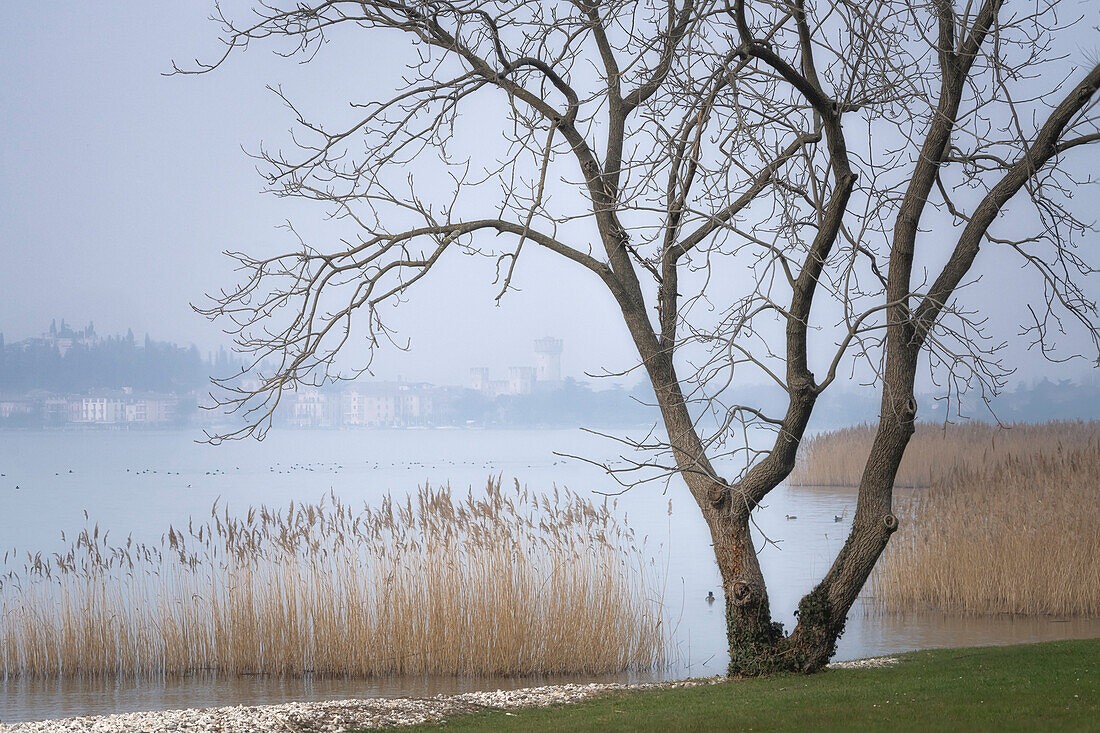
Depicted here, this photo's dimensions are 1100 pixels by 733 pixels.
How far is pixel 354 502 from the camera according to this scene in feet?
73.6

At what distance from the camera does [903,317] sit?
6.29m

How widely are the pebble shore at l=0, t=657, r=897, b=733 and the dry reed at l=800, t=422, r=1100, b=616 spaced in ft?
15.9

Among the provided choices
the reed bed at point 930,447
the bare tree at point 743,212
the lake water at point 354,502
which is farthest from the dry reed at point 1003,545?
the reed bed at point 930,447

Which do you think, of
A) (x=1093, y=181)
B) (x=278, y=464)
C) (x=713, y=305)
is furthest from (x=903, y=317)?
(x=278, y=464)

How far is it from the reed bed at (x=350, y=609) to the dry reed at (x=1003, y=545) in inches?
132

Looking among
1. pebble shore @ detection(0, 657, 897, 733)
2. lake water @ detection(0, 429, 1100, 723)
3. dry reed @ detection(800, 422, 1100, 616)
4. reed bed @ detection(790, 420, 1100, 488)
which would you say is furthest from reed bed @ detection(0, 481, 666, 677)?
reed bed @ detection(790, 420, 1100, 488)

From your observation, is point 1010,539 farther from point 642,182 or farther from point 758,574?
point 642,182

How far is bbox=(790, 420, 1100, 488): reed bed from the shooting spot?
18297mm

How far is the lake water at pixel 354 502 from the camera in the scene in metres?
8.17

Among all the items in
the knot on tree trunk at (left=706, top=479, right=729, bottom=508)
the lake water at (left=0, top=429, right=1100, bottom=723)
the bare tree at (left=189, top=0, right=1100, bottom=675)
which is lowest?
the lake water at (left=0, top=429, right=1100, bottom=723)

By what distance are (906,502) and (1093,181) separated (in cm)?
559

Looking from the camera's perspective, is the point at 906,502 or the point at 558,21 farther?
the point at 906,502

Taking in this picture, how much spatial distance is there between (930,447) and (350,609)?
13639 millimetres

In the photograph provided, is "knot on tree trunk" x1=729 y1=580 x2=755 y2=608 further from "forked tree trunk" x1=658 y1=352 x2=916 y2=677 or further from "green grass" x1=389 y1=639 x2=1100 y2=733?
"green grass" x1=389 y1=639 x2=1100 y2=733
